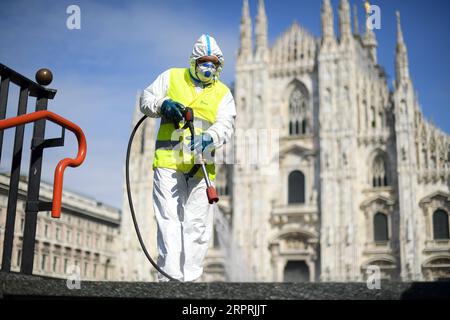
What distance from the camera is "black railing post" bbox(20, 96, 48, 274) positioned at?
3137 mm

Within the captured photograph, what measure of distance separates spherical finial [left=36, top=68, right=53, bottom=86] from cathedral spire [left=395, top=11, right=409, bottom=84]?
2388 cm

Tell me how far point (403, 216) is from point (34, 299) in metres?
22.6

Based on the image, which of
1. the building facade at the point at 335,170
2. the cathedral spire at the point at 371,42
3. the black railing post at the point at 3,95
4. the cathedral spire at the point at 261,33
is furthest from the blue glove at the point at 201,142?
the cathedral spire at the point at 371,42

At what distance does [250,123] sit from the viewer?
1072 inches

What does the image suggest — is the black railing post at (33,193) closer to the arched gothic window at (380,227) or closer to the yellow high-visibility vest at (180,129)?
the yellow high-visibility vest at (180,129)

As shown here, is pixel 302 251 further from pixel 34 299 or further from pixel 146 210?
pixel 34 299

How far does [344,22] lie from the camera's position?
2700cm

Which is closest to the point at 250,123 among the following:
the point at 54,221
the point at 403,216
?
the point at 403,216

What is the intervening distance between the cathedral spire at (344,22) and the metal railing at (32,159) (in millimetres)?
24775

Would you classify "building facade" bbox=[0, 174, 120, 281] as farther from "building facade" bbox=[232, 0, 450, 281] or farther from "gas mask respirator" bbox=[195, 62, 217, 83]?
"gas mask respirator" bbox=[195, 62, 217, 83]

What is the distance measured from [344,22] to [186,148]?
24.1m

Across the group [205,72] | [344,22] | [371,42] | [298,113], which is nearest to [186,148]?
[205,72]

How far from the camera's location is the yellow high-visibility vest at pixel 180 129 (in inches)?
171
